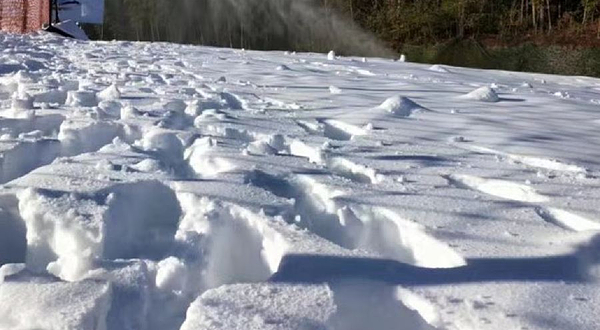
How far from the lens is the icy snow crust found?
1343 millimetres

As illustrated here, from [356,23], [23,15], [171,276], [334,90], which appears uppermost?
[356,23]

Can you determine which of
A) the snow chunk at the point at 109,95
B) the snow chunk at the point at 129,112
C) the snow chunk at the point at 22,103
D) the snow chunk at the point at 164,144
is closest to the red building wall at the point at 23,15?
the snow chunk at the point at 109,95

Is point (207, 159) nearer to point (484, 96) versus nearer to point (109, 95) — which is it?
point (109, 95)

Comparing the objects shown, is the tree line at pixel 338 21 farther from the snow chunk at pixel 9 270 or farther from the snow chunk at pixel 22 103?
the snow chunk at pixel 9 270

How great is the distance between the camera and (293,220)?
1.83m

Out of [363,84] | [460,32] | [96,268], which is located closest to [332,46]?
[460,32]

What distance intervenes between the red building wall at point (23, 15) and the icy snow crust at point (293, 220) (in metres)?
12.2

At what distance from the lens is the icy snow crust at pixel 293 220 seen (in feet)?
4.41

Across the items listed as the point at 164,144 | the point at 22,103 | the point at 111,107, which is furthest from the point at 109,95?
the point at 164,144

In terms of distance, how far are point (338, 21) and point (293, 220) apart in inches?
923

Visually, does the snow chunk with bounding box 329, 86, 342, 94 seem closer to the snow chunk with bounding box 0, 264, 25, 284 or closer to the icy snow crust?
the icy snow crust

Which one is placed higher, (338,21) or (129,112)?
(338,21)

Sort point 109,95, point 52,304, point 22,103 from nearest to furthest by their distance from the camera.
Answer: point 52,304
point 22,103
point 109,95

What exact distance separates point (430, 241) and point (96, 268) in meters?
0.79
